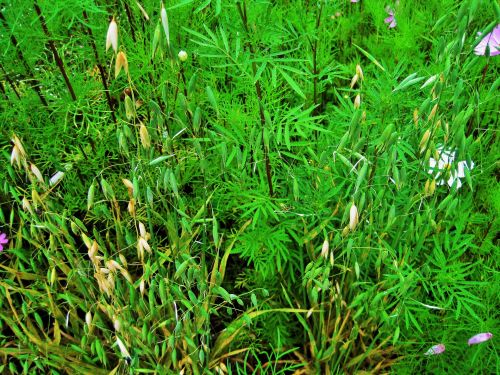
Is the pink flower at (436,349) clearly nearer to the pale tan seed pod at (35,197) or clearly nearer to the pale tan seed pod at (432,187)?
the pale tan seed pod at (432,187)

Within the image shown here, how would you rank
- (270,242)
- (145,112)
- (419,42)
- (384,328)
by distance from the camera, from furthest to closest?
(419,42) → (145,112) → (270,242) → (384,328)

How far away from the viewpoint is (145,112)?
1674mm

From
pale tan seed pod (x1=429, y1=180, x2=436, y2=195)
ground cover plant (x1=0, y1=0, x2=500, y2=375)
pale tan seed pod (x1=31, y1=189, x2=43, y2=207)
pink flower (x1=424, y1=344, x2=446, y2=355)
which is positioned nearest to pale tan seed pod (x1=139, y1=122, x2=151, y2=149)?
ground cover plant (x1=0, y1=0, x2=500, y2=375)

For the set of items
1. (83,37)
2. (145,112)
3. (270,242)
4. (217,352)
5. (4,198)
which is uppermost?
(83,37)

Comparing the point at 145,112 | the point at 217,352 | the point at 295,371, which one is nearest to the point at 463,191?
the point at 295,371

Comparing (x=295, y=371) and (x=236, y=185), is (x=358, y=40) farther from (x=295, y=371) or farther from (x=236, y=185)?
(x=295, y=371)

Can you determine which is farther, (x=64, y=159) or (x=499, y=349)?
(x=64, y=159)

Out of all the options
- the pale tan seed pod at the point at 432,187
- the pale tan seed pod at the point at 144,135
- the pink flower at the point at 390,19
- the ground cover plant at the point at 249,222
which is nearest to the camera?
the pale tan seed pod at the point at 144,135

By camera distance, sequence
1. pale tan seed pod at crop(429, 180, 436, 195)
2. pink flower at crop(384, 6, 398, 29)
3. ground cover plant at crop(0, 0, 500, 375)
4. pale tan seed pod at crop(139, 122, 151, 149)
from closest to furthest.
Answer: pale tan seed pod at crop(139, 122, 151, 149) → pale tan seed pod at crop(429, 180, 436, 195) → ground cover plant at crop(0, 0, 500, 375) → pink flower at crop(384, 6, 398, 29)

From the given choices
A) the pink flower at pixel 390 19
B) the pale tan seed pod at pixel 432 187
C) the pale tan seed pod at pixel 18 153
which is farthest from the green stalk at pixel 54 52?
the pink flower at pixel 390 19

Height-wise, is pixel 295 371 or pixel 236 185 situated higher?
pixel 236 185

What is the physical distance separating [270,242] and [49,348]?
694 millimetres

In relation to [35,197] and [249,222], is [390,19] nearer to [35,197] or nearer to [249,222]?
[249,222]

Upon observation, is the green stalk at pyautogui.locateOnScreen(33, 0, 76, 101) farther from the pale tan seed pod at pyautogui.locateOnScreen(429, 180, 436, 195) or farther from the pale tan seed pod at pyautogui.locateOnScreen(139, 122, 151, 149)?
the pale tan seed pod at pyautogui.locateOnScreen(429, 180, 436, 195)
